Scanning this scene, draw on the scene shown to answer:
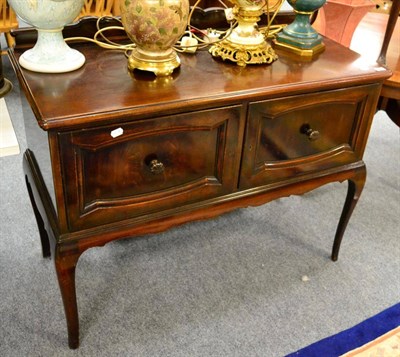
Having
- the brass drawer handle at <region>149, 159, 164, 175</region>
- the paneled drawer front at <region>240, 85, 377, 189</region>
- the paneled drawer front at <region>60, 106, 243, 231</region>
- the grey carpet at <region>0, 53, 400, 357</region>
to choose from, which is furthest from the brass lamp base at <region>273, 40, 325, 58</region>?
the grey carpet at <region>0, 53, 400, 357</region>

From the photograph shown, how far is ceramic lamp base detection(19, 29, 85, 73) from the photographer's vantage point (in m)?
0.94

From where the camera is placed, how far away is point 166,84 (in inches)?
37.4

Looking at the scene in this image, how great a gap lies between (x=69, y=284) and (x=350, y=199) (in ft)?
2.55

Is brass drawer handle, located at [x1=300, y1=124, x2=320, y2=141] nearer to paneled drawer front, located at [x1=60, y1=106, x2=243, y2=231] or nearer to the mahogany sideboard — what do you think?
the mahogany sideboard

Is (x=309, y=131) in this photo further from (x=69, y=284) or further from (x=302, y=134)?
(x=69, y=284)

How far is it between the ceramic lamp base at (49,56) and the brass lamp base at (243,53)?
32 cm

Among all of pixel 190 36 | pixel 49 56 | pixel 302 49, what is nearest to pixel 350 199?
pixel 302 49

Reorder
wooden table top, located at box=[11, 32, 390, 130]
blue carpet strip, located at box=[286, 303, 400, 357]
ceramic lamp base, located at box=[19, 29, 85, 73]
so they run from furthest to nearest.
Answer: blue carpet strip, located at box=[286, 303, 400, 357]
ceramic lamp base, located at box=[19, 29, 85, 73]
wooden table top, located at box=[11, 32, 390, 130]

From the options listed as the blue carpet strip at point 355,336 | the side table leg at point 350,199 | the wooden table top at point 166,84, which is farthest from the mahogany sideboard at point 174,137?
the blue carpet strip at point 355,336

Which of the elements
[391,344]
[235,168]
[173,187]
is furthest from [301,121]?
[391,344]

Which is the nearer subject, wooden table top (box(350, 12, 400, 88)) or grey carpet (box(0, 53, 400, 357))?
grey carpet (box(0, 53, 400, 357))

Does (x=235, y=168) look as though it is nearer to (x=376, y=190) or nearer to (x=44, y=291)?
(x=44, y=291)

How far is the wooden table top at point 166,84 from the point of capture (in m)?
0.84

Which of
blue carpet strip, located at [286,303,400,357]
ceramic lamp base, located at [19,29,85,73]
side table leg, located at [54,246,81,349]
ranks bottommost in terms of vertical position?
blue carpet strip, located at [286,303,400,357]
